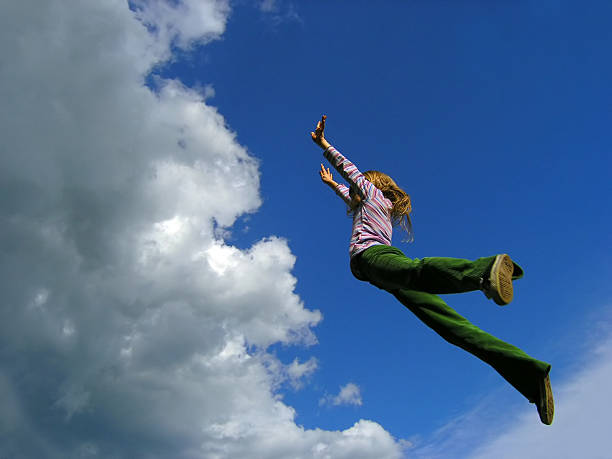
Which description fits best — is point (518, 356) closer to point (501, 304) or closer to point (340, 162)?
point (501, 304)

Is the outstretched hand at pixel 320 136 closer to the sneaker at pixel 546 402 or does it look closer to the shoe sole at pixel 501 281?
the shoe sole at pixel 501 281

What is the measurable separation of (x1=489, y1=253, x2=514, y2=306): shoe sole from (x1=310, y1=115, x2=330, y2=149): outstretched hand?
9.89 feet

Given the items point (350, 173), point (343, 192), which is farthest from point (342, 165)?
point (343, 192)

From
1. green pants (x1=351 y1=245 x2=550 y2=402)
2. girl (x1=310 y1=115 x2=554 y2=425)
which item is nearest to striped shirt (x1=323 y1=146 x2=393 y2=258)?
girl (x1=310 y1=115 x2=554 y2=425)

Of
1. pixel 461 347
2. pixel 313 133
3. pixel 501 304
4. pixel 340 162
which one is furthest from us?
pixel 313 133

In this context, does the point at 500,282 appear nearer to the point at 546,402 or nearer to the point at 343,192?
the point at 546,402

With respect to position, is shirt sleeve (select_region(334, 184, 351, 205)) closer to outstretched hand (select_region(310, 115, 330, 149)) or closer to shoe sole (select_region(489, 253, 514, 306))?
outstretched hand (select_region(310, 115, 330, 149))

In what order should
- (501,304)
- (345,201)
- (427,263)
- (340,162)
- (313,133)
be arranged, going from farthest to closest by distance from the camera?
(345,201) → (313,133) → (340,162) → (427,263) → (501,304)

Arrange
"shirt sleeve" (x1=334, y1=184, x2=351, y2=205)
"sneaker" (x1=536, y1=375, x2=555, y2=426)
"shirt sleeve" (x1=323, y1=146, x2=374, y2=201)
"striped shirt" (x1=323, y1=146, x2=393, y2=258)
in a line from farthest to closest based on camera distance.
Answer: "shirt sleeve" (x1=334, y1=184, x2=351, y2=205) → "shirt sleeve" (x1=323, y1=146, x2=374, y2=201) → "striped shirt" (x1=323, y1=146, x2=393, y2=258) → "sneaker" (x1=536, y1=375, x2=555, y2=426)

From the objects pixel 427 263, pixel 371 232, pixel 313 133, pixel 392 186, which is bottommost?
pixel 427 263

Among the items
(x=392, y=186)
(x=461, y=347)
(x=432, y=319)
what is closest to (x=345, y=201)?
(x=392, y=186)

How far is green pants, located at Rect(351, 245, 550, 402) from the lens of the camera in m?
4.14

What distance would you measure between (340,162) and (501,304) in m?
2.85

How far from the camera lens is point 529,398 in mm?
4539
